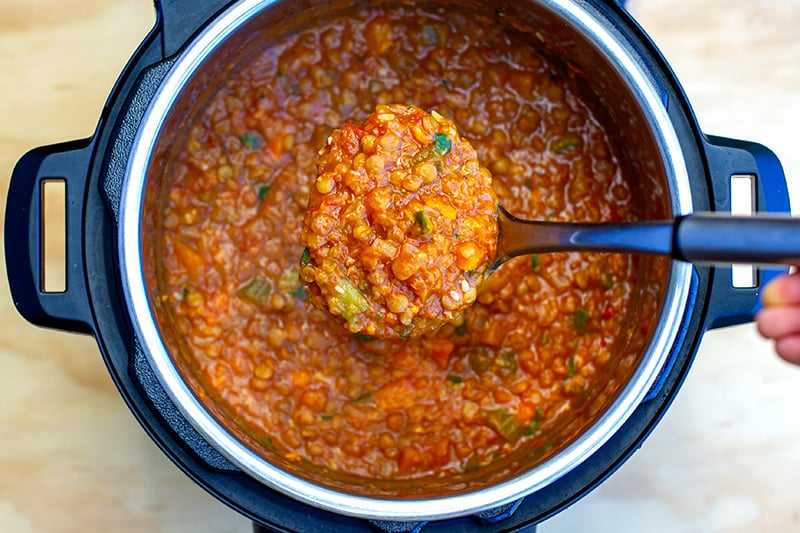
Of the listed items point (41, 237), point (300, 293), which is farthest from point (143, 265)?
point (300, 293)

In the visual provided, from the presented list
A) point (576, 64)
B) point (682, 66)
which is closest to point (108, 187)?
point (576, 64)

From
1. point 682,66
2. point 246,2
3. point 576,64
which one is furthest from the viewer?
point 682,66

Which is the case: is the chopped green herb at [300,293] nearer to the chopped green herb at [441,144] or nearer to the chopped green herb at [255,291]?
the chopped green herb at [255,291]

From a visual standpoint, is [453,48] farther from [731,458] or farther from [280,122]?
[731,458]

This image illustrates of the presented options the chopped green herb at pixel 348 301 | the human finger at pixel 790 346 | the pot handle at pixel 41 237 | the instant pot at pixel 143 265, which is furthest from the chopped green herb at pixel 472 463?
the pot handle at pixel 41 237

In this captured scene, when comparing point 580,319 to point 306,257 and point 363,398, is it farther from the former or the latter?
→ point 306,257

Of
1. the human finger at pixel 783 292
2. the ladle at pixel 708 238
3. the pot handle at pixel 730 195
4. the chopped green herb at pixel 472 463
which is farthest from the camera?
the chopped green herb at pixel 472 463
